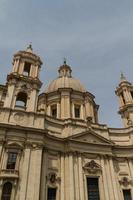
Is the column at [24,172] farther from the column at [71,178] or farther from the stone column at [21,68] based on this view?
the stone column at [21,68]

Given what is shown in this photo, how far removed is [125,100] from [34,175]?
18707mm

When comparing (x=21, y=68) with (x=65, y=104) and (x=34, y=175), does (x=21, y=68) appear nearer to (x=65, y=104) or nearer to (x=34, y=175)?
(x=65, y=104)

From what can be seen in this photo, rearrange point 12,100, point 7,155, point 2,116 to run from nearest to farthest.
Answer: point 7,155 → point 2,116 → point 12,100

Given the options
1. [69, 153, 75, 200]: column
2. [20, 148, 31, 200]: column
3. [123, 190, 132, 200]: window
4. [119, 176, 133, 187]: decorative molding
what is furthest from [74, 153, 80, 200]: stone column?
[123, 190, 132, 200]: window

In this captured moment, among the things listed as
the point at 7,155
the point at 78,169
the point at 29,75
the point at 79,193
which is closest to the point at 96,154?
the point at 78,169

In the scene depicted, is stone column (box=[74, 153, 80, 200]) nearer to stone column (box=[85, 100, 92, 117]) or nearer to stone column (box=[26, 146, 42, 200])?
stone column (box=[26, 146, 42, 200])

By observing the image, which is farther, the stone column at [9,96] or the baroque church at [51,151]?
the stone column at [9,96]

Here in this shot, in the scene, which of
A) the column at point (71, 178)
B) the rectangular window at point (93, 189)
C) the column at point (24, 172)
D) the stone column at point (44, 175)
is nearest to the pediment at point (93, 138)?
the column at point (71, 178)

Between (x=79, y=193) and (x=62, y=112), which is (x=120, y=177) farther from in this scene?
(x=62, y=112)

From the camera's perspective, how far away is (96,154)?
81.5 feet

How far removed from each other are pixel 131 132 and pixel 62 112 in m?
9.64

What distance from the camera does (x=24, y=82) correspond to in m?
26.2


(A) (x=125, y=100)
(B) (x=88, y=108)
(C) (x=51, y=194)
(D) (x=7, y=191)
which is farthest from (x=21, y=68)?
(A) (x=125, y=100)

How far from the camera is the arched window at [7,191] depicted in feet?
60.2
